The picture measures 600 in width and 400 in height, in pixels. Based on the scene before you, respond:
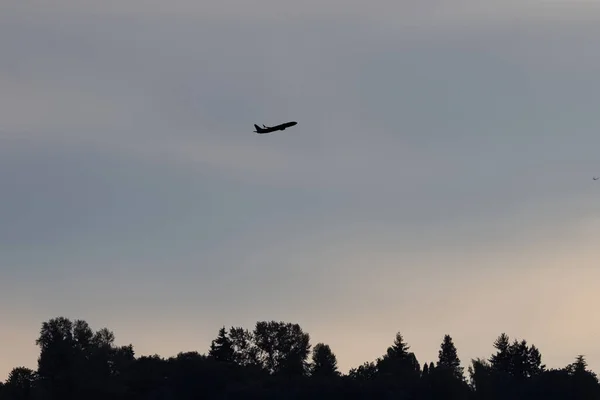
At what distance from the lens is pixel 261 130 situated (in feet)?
509

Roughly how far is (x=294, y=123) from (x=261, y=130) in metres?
4.53

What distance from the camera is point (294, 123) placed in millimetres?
153625
